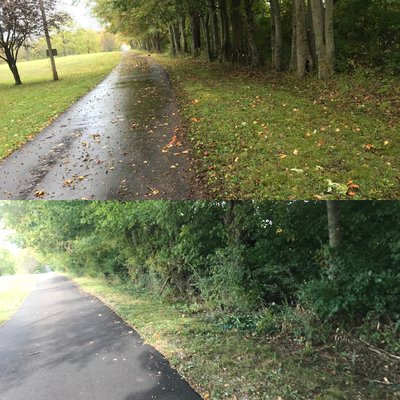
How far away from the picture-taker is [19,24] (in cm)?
1827

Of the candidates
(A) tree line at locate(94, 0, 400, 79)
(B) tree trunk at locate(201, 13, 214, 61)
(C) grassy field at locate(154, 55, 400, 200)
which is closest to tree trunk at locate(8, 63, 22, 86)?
(A) tree line at locate(94, 0, 400, 79)

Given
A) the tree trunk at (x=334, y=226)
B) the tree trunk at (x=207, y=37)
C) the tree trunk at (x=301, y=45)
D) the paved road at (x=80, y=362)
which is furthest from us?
the tree trunk at (x=207, y=37)

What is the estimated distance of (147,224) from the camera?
1128cm

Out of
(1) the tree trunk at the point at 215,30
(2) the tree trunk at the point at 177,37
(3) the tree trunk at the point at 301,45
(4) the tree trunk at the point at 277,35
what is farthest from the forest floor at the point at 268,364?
(2) the tree trunk at the point at 177,37

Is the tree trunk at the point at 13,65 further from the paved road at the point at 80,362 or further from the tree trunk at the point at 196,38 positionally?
the tree trunk at the point at 196,38

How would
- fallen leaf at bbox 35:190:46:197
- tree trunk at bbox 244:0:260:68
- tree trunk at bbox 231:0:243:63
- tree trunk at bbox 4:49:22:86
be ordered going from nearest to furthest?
fallen leaf at bbox 35:190:46:197 → tree trunk at bbox 4:49:22:86 → tree trunk at bbox 244:0:260:68 → tree trunk at bbox 231:0:243:63

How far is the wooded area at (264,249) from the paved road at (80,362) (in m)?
2.21

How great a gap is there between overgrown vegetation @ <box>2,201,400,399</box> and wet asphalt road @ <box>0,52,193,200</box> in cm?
52

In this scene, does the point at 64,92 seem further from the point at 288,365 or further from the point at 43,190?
the point at 288,365

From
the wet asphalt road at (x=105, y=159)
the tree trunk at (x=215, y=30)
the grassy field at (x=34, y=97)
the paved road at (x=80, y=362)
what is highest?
the tree trunk at (x=215, y=30)

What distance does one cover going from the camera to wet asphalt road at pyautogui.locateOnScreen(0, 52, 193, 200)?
638 cm

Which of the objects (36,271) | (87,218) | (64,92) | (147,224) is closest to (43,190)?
(87,218)

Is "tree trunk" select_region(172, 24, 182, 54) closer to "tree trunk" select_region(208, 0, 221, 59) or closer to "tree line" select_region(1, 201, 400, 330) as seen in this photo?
"tree trunk" select_region(208, 0, 221, 59)

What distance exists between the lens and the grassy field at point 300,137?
600cm
